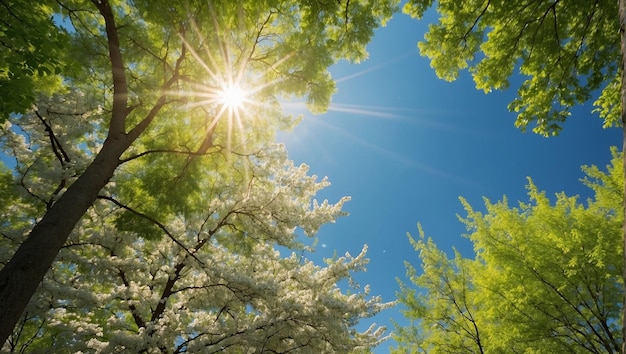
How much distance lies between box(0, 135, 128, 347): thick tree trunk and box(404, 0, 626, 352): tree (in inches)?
239

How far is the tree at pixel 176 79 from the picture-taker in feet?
19.5

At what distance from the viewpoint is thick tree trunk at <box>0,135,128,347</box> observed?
3260 mm

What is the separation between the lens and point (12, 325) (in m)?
3.26

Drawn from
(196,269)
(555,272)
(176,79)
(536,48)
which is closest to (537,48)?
(536,48)

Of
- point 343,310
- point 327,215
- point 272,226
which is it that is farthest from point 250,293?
point 327,215

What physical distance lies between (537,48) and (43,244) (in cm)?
882

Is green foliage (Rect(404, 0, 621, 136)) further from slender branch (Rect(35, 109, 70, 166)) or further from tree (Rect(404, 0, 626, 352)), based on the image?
slender branch (Rect(35, 109, 70, 166))

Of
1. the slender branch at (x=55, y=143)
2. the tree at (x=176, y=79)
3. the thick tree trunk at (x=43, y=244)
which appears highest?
the tree at (x=176, y=79)

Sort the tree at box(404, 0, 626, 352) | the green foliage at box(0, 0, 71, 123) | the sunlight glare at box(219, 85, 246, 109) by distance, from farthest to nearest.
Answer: the sunlight glare at box(219, 85, 246, 109) < the tree at box(404, 0, 626, 352) < the green foliage at box(0, 0, 71, 123)

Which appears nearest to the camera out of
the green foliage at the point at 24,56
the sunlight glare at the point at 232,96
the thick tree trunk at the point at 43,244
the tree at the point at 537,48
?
the thick tree trunk at the point at 43,244

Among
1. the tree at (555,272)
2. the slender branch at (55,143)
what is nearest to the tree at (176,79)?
the slender branch at (55,143)

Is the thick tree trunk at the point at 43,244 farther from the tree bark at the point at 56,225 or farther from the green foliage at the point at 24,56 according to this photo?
the green foliage at the point at 24,56

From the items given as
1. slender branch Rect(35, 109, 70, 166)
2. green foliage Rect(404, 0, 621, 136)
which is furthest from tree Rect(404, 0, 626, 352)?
slender branch Rect(35, 109, 70, 166)

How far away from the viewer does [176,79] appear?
22.6 feet
